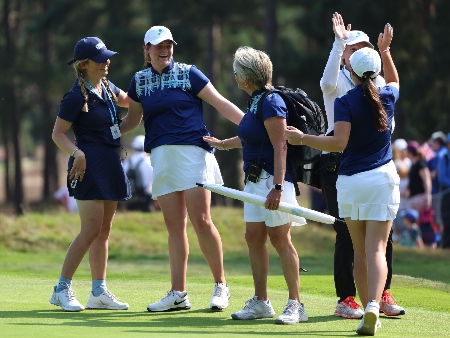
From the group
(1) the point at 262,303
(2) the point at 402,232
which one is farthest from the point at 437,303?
(2) the point at 402,232

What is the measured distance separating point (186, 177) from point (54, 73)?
31.3m

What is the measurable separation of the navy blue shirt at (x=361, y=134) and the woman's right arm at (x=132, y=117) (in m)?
2.12

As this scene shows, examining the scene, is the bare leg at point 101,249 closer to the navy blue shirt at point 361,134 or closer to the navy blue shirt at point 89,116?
the navy blue shirt at point 89,116

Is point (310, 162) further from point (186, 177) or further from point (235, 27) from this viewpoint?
point (235, 27)

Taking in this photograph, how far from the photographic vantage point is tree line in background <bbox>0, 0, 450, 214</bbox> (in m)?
28.3

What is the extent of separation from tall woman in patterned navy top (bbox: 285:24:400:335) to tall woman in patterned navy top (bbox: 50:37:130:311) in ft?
5.89

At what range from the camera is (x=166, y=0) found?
36781 mm

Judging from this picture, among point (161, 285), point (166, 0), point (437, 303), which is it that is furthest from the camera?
point (166, 0)

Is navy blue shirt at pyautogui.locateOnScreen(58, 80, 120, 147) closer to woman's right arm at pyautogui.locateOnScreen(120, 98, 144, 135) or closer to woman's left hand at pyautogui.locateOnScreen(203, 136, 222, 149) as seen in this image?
woman's right arm at pyautogui.locateOnScreen(120, 98, 144, 135)

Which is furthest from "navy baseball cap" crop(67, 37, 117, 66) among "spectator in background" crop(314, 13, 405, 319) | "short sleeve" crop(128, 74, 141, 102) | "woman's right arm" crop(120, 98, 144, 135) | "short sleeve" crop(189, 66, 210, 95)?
"spectator in background" crop(314, 13, 405, 319)

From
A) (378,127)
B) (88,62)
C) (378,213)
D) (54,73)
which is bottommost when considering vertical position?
(378,213)

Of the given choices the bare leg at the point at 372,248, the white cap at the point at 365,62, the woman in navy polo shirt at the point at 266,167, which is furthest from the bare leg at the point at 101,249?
the white cap at the point at 365,62

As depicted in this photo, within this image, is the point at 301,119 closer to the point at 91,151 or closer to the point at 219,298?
the point at 219,298

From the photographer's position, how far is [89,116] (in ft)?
28.2
